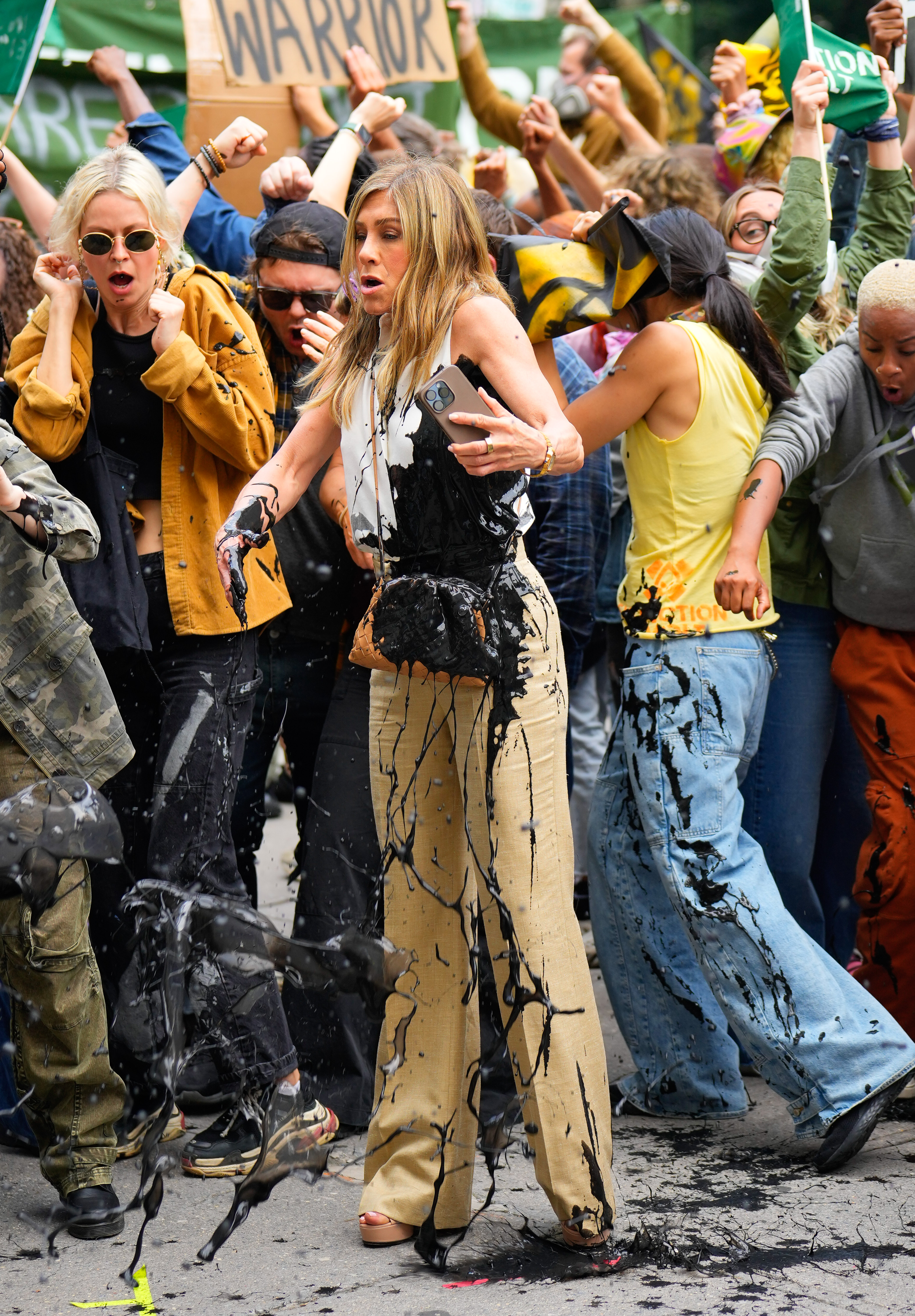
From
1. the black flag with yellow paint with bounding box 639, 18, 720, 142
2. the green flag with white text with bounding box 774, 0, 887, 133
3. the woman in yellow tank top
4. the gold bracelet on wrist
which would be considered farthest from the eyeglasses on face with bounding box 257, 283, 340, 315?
the black flag with yellow paint with bounding box 639, 18, 720, 142

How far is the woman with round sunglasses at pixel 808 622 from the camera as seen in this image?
3904 millimetres

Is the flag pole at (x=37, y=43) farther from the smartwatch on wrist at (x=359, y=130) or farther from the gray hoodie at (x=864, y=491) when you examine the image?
the gray hoodie at (x=864, y=491)

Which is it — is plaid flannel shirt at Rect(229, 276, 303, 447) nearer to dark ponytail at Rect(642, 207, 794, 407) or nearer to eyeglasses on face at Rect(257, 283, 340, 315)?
eyeglasses on face at Rect(257, 283, 340, 315)

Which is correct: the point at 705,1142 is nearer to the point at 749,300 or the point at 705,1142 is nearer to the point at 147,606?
the point at 147,606

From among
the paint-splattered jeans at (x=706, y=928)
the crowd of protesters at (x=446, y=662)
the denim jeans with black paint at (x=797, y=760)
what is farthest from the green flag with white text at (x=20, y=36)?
the denim jeans with black paint at (x=797, y=760)

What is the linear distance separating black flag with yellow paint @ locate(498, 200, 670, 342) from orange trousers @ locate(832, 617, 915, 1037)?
1171 mm

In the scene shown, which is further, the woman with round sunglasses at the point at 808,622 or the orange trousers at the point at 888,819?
the woman with round sunglasses at the point at 808,622

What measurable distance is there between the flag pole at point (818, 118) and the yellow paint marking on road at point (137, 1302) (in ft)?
9.94

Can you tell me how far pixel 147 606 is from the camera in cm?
350

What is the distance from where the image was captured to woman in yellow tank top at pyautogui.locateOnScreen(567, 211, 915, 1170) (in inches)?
133

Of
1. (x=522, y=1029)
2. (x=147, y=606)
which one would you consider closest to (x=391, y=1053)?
(x=522, y=1029)

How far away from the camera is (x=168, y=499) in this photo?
3.59m

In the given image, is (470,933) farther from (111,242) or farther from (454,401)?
(111,242)

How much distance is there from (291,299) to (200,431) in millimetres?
657
